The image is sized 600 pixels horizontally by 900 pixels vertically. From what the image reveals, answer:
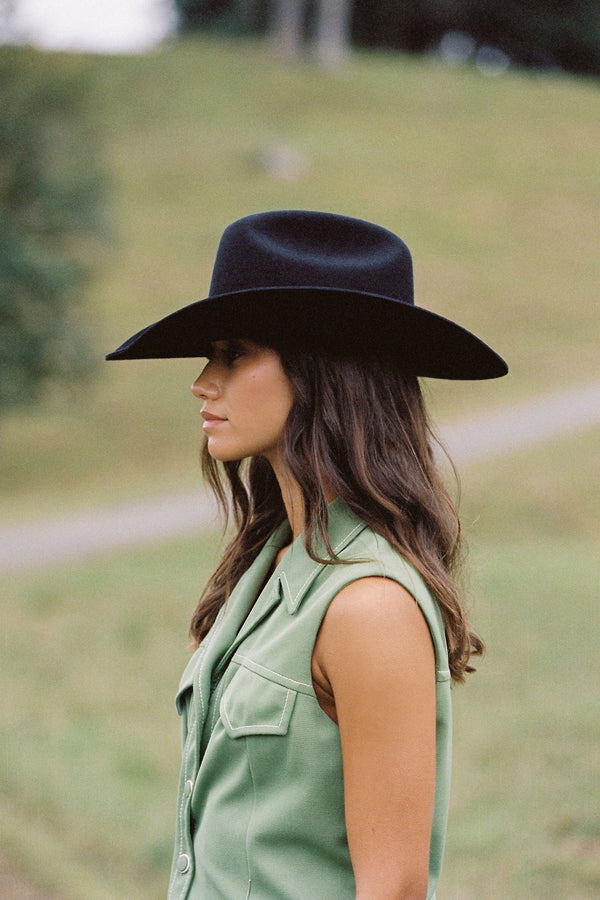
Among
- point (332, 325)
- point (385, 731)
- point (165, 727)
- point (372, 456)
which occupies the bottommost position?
point (165, 727)

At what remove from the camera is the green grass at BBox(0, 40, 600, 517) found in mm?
17312

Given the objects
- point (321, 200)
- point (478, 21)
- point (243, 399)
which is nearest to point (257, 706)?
point (243, 399)

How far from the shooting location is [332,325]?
6.05 feet

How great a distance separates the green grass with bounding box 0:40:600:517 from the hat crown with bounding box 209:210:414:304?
12034 millimetres

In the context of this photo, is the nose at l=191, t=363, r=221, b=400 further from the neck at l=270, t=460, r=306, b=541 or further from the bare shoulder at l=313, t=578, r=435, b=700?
the bare shoulder at l=313, t=578, r=435, b=700

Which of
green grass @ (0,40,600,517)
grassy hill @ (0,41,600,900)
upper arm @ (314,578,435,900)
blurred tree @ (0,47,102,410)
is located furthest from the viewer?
green grass @ (0,40,600,517)

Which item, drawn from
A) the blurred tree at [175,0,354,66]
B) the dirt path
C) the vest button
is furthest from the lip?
the blurred tree at [175,0,354,66]

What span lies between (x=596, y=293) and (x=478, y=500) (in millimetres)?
13711

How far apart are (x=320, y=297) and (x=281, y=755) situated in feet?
2.53

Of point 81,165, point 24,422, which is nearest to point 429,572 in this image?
point 81,165

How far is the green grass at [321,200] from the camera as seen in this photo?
17.3m

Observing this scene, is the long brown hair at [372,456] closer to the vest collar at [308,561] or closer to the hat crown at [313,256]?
the vest collar at [308,561]

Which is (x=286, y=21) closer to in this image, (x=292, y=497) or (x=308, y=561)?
(x=292, y=497)

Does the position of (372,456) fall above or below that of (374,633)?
above
